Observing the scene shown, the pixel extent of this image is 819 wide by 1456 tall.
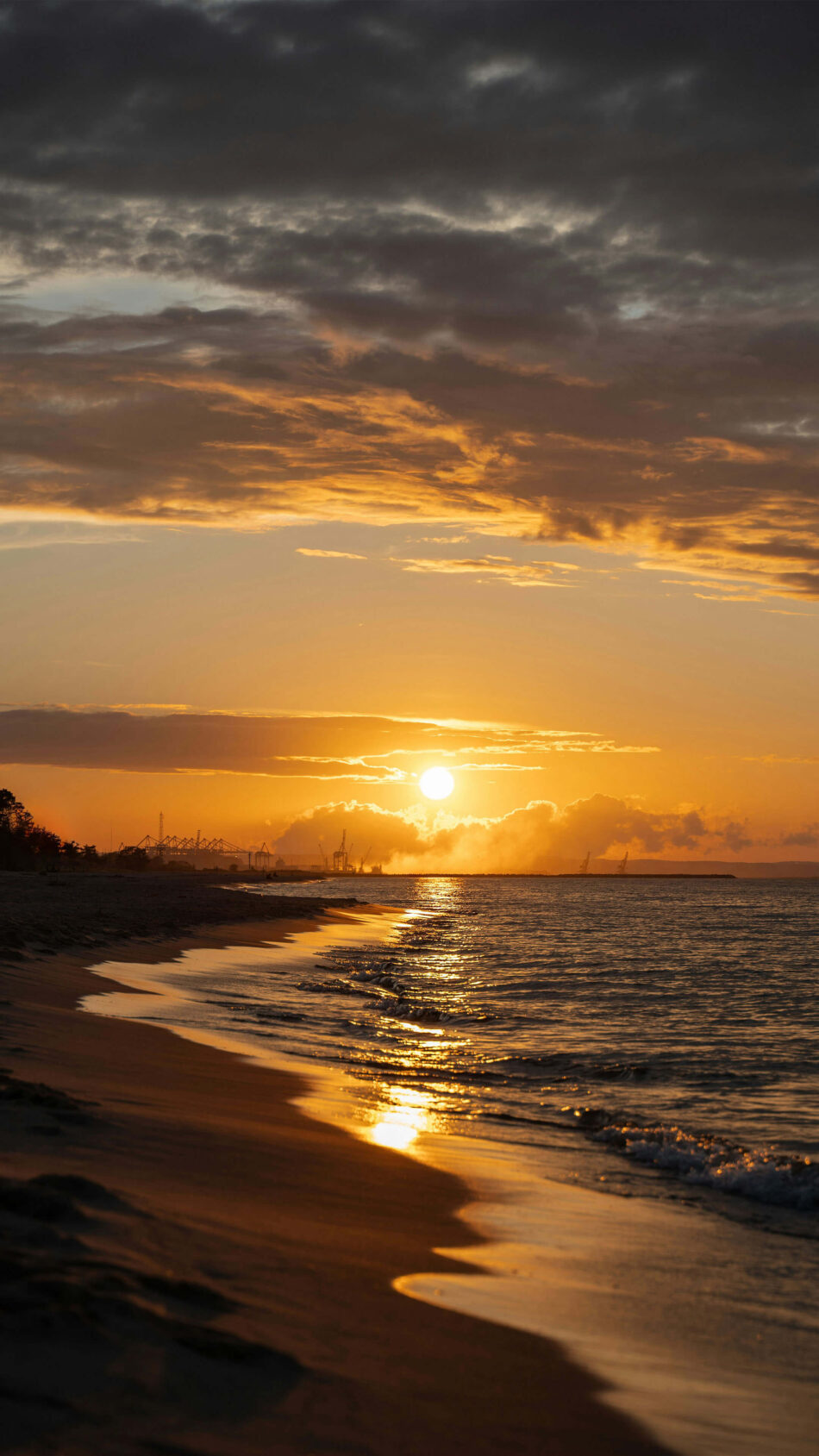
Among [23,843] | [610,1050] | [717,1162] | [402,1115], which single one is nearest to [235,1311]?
[717,1162]

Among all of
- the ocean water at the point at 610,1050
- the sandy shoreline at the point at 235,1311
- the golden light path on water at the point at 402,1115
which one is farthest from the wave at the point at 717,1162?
the sandy shoreline at the point at 235,1311

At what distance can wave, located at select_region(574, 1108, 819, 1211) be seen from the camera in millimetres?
10914

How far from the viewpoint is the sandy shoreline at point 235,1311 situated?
4.80 m

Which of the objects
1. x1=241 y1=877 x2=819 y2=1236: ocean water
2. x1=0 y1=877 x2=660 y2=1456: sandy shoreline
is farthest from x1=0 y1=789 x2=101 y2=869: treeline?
x1=0 y1=877 x2=660 y2=1456: sandy shoreline

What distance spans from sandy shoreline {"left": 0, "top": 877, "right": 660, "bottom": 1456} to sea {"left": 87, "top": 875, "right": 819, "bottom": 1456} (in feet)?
1.70

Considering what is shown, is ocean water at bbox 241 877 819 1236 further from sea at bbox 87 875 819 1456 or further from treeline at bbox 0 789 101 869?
treeline at bbox 0 789 101 869

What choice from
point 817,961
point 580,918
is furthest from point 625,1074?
point 580,918

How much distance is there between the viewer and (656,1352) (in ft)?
21.6

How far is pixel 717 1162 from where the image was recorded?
11859 millimetres

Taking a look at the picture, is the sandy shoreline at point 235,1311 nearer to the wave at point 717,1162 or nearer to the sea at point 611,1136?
the sea at point 611,1136

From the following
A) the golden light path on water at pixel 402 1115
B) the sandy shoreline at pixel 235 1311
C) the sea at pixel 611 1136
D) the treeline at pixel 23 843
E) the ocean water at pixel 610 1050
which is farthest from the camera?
the treeline at pixel 23 843

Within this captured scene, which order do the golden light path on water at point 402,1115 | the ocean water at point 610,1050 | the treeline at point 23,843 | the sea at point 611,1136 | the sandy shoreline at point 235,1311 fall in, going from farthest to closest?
the treeline at point 23,843, the ocean water at point 610,1050, the golden light path on water at point 402,1115, the sea at point 611,1136, the sandy shoreline at point 235,1311

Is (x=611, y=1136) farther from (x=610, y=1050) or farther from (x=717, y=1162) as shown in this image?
(x=610, y=1050)

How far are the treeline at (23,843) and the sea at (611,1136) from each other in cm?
10693
